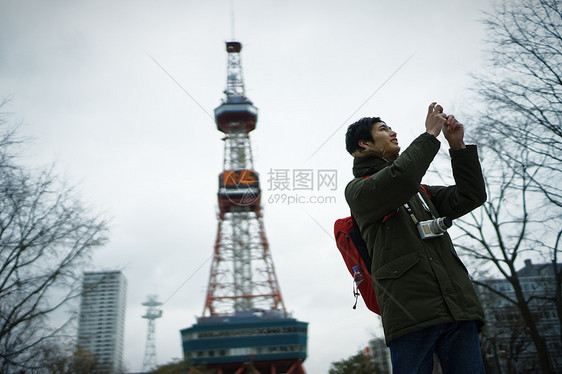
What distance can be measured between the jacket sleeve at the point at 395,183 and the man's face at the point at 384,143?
256mm

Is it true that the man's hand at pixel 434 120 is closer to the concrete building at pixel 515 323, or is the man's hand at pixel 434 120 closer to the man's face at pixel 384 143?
the man's face at pixel 384 143

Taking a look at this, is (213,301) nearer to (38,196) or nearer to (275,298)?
(275,298)

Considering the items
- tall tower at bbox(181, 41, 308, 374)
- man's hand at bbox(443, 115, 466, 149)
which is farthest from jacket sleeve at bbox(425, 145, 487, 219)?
tall tower at bbox(181, 41, 308, 374)

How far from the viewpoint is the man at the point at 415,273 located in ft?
5.68

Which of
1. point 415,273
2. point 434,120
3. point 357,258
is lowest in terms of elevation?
point 415,273

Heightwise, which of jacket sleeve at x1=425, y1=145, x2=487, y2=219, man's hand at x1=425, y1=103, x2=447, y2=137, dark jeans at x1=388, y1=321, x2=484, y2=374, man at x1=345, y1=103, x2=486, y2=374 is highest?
man's hand at x1=425, y1=103, x2=447, y2=137

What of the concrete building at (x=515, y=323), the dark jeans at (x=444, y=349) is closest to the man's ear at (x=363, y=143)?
the dark jeans at (x=444, y=349)

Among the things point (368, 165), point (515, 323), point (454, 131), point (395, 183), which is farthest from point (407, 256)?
point (515, 323)

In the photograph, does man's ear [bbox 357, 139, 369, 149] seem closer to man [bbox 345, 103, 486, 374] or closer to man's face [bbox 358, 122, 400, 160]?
man's face [bbox 358, 122, 400, 160]

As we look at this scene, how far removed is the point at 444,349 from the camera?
5.82 ft

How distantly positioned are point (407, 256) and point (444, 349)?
431mm

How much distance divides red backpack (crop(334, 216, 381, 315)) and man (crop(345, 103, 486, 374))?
0.40ft

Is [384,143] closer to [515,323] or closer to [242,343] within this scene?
[515,323]

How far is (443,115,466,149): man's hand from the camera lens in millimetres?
2092
